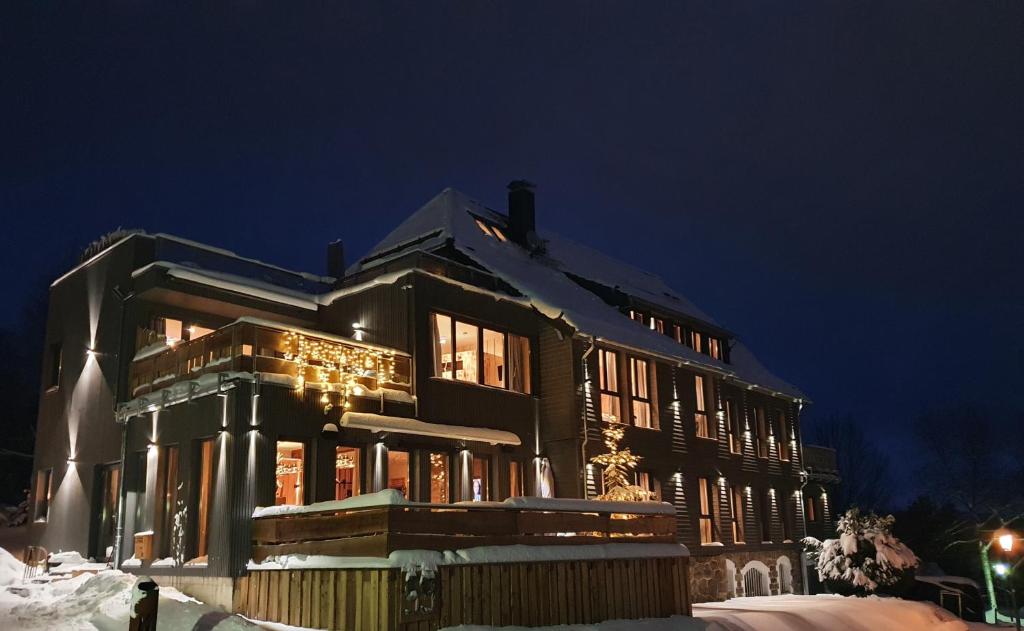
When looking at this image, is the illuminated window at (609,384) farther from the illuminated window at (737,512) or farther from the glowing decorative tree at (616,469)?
the illuminated window at (737,512)

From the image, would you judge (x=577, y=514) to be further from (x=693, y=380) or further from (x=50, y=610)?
(x=693, y=380)

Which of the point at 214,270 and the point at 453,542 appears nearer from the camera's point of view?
the point at 453,542

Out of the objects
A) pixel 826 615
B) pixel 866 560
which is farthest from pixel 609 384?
pixel 866 560

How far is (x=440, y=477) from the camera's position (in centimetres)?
1997

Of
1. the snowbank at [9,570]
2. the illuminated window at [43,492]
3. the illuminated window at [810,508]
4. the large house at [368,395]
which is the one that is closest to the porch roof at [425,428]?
the large house at [368,395]

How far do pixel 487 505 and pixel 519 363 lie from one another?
8058 mm

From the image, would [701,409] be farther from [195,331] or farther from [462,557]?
[462,557]

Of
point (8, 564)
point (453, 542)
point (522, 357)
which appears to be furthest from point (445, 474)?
point (8, 564)

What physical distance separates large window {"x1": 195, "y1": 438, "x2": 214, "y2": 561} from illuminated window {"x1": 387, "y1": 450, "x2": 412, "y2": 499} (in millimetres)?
3712

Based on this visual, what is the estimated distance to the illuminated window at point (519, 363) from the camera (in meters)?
22.3

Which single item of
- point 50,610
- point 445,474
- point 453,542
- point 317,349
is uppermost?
point 317,349

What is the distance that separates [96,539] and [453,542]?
10.8 m

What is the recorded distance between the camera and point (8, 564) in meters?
20.3

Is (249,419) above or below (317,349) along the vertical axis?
below
